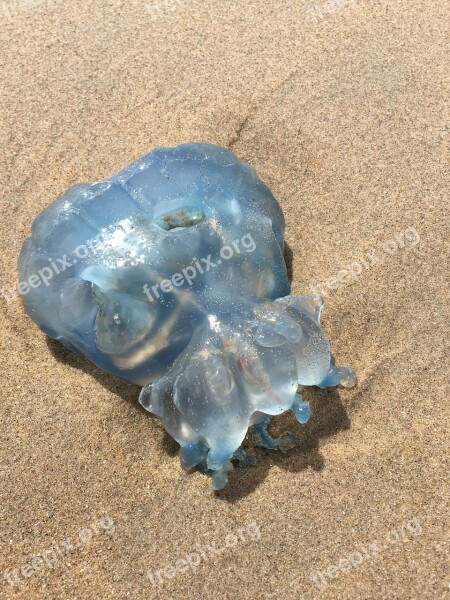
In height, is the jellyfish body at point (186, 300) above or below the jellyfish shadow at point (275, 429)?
above

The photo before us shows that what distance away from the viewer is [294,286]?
3166 mm

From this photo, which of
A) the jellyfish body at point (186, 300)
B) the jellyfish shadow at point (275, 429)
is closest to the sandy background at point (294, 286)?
the jellyfish shadow at point (275, 429)

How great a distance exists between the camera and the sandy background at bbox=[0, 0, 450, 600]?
2.56 m

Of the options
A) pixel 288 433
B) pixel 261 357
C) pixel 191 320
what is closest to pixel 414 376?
pixel 288 433

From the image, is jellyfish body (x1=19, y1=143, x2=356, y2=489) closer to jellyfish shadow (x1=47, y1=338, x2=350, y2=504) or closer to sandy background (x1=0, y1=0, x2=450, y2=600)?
jellyfish shadow (x1=47, y1=338, x2=350, y2=504)

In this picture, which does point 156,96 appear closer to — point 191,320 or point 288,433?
point 191,320

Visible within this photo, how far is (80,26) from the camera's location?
12.8 ft

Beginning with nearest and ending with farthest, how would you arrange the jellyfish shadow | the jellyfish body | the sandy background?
the jellyfish body, the sandy background, the jellyfish shadow

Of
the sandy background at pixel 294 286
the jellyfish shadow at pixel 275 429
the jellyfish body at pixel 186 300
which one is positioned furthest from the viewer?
the jellyfish shadow at pixel 275 429

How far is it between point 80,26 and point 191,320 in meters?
2.39

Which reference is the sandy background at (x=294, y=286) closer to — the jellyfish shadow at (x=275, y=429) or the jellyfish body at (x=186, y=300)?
the jellyfish shadow at (x=275, y=429)

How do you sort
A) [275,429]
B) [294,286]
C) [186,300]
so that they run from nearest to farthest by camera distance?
1. [186,300]
2. [275,429]
3. [294,286]

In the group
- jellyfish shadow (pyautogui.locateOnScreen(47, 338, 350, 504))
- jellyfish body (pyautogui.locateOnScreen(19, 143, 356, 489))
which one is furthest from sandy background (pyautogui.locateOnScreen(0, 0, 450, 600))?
jellyfish body (pyautogui.locateOnScreen(19, 143, 356, 489))

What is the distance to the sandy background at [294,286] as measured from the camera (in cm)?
Result: 256
